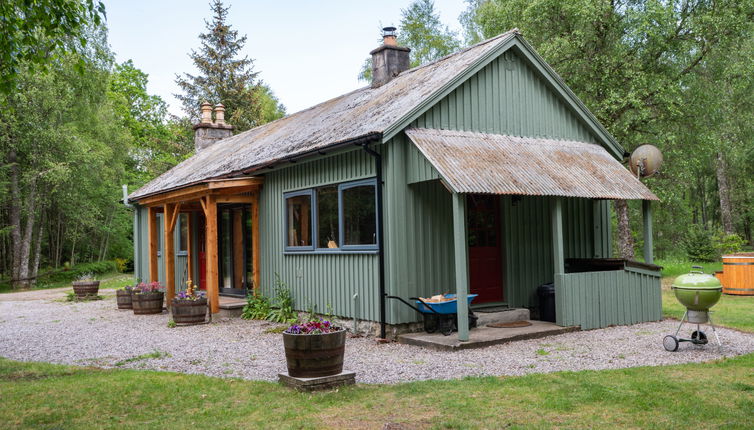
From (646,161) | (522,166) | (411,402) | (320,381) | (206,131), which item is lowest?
(411,402)

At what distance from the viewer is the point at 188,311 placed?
11836mm

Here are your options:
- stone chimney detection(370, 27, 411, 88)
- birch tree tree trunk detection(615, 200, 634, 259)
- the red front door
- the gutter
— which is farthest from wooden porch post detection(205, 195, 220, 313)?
birch tree tree trunk detection(615, 200, 634, 259)

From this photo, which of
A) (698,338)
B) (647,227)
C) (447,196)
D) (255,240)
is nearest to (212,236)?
(255,240)

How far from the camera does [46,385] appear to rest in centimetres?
663

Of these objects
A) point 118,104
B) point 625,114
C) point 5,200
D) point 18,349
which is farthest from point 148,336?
point 118,104

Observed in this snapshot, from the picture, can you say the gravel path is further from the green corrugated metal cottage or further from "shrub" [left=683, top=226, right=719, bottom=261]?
"shrub" [left=683, top=226, right=719, bottom=261]

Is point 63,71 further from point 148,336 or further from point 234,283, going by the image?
point 148,336

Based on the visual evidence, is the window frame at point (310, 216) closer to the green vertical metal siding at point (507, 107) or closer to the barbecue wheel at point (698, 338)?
the green vertical metal siding at point (507, 107)

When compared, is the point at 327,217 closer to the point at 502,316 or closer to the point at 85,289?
the point at 502,316

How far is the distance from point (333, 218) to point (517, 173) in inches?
131

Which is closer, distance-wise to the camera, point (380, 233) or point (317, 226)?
point (380, 233)

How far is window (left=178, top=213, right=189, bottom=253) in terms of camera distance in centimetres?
1698

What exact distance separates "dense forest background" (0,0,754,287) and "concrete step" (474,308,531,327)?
6992mm

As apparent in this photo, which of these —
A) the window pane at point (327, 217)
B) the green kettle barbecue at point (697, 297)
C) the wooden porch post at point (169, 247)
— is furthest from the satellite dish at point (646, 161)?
the wooden porch post at point (169, 247)
